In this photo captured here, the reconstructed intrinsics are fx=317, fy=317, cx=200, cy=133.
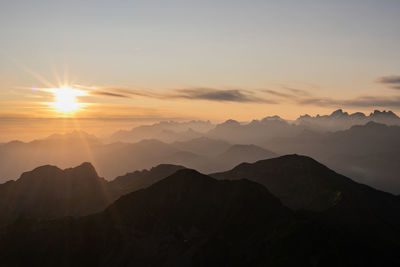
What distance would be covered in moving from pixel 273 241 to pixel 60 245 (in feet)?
289

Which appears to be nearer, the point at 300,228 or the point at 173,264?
the point at 300,228

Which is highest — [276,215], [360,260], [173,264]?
[276,215]

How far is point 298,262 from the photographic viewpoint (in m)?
103

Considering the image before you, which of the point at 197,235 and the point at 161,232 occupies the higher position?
the point at 161,232

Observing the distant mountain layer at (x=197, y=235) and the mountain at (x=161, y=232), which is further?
the mountain at (x=161, y=232)

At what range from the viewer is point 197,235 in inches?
5369

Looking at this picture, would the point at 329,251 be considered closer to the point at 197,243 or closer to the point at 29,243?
the point at 197,243

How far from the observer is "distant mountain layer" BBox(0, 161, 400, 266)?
11162cm

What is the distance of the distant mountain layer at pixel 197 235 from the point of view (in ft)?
366

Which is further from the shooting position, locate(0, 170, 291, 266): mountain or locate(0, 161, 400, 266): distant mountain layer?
locate(0, 170, 291, 266): mountain

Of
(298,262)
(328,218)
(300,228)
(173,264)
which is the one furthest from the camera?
(328,218)

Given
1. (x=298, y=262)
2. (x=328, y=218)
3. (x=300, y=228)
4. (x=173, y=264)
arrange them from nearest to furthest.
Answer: (x=298, y=262)
(x=300, y=228)
(x=173, y=264)
(x=328, y=218)

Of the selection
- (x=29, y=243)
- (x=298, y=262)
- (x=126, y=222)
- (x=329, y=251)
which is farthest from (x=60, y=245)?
(x=329, y=251)

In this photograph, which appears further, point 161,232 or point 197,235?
point 161,232
